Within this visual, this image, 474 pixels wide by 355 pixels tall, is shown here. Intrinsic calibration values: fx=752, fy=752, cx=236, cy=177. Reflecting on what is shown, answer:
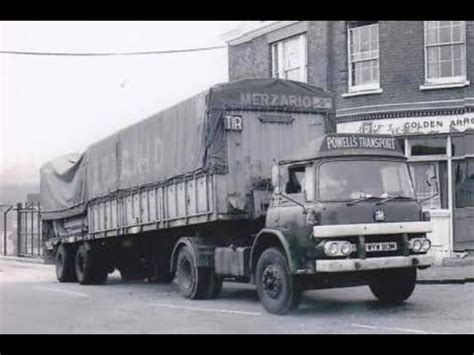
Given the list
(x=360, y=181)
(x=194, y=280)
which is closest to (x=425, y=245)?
(x=360, y=181)

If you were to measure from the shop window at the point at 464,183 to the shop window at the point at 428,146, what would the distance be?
0.51 m

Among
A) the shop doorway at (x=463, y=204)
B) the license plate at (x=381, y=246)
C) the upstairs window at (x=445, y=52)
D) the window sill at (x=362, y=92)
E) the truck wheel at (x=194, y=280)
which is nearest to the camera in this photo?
the license plate at (x=381, y=246)

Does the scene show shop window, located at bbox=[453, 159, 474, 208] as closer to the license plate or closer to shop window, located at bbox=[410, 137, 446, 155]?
shop window, located at bbox=[410, 137, 446, 155]

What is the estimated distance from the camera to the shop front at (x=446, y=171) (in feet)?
60.0

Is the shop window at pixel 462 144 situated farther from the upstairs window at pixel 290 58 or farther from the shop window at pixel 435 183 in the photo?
the upstairs window at pixel 290 58

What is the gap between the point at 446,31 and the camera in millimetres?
18344

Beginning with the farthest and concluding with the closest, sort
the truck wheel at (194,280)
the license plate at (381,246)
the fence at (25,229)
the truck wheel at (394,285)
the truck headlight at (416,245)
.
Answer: the fence at (25,229) → the truck wheel at (194,280) → the truck wheel at (394,285) → the truck headlight at (416,245) → the license plate at (381,246)

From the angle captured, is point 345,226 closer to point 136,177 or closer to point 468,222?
point 136,177

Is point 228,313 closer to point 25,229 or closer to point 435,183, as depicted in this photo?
point 435,183

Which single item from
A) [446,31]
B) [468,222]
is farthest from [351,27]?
[468,222]

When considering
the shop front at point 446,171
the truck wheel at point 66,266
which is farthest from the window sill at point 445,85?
the truck wheel at point 66,266

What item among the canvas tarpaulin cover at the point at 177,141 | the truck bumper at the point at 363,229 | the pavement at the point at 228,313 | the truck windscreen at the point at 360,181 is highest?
the canvas tarpaulin cover at the point at 177,141
